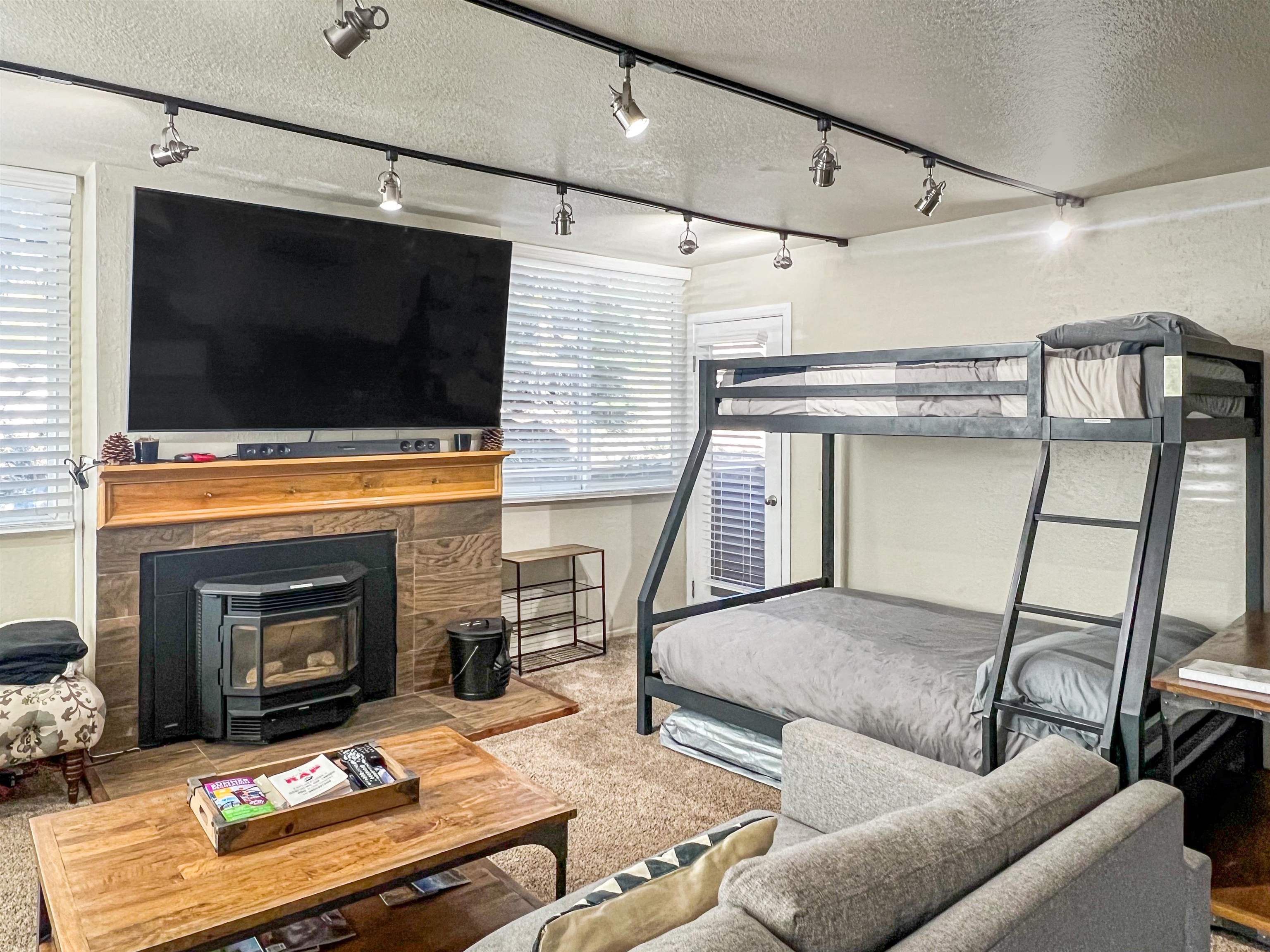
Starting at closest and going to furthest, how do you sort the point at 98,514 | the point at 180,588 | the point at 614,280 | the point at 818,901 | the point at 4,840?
the point at 818,901 < the point at 4,840 < the point at 98,514 < the point at 180,588 < the point at 614,280

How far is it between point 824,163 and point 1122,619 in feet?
5.64

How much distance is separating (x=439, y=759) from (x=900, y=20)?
2420 mm

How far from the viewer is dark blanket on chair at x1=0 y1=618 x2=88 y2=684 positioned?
10.4 ft

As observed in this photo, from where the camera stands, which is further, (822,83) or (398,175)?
(398,175)

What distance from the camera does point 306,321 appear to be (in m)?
3.96

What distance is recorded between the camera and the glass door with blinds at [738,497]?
5445 mm

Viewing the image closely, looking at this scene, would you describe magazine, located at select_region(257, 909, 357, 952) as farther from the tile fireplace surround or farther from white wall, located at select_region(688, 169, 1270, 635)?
white wall, located at select_region(688, 169, 1270, 635)

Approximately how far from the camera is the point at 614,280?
5617 mm

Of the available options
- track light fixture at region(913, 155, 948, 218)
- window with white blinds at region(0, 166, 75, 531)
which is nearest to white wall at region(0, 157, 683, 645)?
window with white blinds at region(0, 166, 75, 531)

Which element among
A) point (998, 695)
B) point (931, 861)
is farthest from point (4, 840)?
point (998, 695)

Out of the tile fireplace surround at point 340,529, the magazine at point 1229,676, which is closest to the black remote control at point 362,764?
the tile fireplace surround at point 340,529

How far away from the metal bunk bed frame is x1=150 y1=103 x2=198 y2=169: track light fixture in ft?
7.27

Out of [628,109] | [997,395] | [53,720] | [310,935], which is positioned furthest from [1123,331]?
[53,720]

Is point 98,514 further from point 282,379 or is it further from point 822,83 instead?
point 822,83
